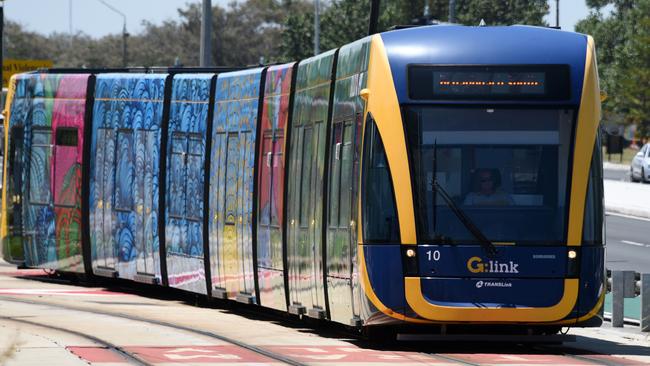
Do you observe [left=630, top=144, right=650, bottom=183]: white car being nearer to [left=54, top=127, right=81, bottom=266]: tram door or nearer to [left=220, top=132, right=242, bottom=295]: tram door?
[left=54, top=127, right=81, bottom=266]: tram door

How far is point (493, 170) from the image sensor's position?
15.8m

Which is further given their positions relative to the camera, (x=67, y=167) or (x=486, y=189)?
(x=67, y=167)

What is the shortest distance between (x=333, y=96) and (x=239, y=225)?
12.4 feet

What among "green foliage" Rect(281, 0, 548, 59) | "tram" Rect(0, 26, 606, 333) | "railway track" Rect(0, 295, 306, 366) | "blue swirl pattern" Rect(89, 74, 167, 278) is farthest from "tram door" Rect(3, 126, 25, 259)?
"green foliage" Rect(281, 0, 548, 59)

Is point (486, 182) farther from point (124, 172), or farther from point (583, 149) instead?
point (124, 172)

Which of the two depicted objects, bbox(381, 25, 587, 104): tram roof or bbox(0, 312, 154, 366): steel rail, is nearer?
bbox(0, 312, 154, 366): steel rail

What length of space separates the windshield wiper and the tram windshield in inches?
0.8

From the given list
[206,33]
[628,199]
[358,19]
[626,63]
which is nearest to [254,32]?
[358,19]

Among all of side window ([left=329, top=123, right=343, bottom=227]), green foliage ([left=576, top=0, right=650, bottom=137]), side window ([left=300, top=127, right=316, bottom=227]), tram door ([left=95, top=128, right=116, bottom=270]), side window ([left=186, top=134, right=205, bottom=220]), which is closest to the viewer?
side window ([left=329, top=123, right=343, bottom=227])

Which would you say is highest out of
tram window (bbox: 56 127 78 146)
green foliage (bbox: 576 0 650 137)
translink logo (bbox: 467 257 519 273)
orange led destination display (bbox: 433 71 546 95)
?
green foliage (bbox: 576 0 650 137)

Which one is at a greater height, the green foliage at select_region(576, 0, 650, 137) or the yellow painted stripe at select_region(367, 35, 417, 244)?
the green foliage at select_region(576, 0, 650, 137)

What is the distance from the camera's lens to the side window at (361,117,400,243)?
15695 mm

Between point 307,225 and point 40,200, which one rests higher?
point 40,200

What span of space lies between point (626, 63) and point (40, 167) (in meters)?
70.2
